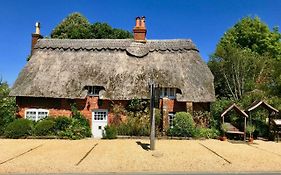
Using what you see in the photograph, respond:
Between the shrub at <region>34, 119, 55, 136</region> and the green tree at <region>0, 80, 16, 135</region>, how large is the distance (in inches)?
90.4

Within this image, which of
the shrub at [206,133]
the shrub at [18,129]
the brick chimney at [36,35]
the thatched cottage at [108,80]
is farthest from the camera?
the brick chimney at [36,35]

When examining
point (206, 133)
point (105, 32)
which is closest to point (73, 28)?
point (105, 32)

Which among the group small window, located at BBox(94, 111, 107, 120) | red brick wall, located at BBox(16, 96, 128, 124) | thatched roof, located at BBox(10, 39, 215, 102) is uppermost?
thatched roof, located at BBox(10, 39, 215, 102)

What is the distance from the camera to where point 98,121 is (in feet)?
74.0

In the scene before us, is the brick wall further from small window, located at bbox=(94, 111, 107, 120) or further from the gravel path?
the gravel path

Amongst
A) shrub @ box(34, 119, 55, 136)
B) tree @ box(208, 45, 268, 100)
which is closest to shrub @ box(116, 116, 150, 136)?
shrub @ box(34, 119, 55, 136)

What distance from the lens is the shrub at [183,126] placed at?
20.5 metres

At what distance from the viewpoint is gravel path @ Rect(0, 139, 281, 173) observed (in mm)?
11156

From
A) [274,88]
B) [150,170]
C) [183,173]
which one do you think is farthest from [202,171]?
[274,88]

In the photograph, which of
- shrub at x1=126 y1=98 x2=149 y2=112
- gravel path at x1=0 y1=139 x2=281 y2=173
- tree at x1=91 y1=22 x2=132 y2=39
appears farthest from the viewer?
tree at x1=91 y1=22 x2=132 y2=39

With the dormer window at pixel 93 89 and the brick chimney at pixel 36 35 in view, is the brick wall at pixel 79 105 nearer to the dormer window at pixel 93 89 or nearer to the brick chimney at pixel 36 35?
the dormer window at pixel 93 89

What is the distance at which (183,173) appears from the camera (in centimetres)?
1062

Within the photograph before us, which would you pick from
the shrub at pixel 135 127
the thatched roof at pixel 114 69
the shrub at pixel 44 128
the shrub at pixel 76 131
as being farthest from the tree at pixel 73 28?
the shrub at pixel 44 128

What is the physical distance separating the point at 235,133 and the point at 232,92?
38.1 ft
